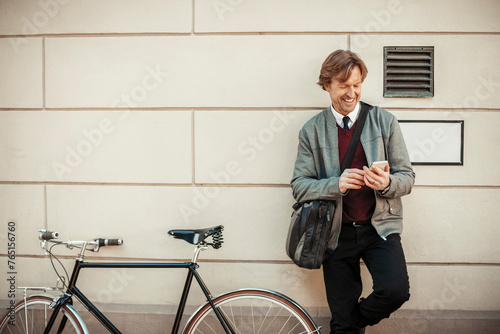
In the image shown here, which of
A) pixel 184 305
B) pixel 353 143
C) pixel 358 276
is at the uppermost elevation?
pixel 353 143

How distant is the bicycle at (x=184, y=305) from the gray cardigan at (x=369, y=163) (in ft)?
2.12

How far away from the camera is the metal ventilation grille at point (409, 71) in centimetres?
326

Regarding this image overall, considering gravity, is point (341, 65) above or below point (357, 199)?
above

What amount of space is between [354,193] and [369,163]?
235mm

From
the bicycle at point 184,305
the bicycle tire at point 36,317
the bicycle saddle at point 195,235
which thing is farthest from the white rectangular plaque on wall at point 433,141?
the bicycle tire at point 36,317

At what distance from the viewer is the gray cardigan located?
2631 mm

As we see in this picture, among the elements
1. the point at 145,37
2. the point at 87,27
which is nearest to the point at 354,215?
the point at 145,37

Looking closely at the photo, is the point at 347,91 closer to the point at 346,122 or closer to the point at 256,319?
the point at 346,122

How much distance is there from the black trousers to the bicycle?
0.80ft

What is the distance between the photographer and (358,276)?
284cm

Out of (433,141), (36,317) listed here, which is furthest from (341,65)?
(36,317)

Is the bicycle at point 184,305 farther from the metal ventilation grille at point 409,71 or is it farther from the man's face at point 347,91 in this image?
the metal ventilation grille at point 409,71

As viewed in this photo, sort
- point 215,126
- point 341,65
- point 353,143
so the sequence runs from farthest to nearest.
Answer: point 215,126, point 353,143, point 341,65

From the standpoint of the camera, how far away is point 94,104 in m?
3.42
